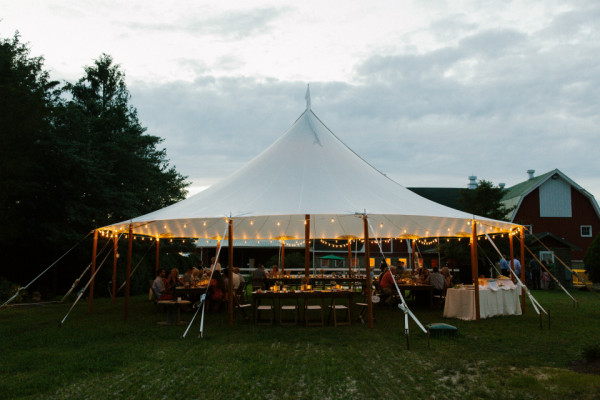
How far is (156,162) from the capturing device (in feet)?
69.6

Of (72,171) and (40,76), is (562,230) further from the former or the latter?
(40,76)

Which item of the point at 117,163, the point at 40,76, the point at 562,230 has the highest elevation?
the point at 40,76

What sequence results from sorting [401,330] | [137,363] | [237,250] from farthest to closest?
[237,250] → [401,330] → [137,363]

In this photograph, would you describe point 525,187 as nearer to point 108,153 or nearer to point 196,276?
point 196,276

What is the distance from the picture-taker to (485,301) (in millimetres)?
10586

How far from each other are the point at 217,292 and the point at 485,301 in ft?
20.7

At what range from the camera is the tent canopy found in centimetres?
941

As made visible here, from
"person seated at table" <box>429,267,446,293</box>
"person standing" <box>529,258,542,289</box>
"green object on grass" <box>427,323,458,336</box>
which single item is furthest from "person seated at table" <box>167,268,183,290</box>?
"person standing" <box>529,258,542,289</box>

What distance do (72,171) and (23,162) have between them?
2227 millimetres

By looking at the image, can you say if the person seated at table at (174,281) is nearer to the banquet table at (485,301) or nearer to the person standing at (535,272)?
the banquet table at (485,301)

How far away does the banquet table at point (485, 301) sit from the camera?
1041cm

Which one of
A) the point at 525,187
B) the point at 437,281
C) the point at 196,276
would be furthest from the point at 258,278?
the point at 525,187

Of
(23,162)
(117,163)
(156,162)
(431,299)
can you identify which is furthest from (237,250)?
(431,299)

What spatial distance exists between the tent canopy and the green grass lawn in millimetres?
2243
